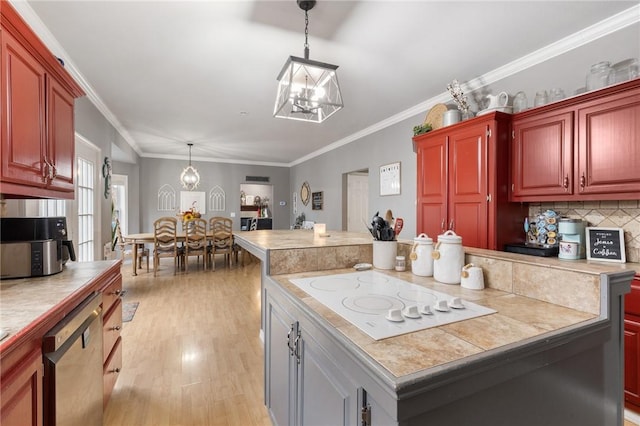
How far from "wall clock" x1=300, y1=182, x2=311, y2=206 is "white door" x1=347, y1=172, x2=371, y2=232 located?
4.91 feet

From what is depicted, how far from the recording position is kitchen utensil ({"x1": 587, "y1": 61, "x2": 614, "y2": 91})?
193cm

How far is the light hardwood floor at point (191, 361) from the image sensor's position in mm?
1783

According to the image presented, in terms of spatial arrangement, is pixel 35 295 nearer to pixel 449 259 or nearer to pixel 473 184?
pixel 449 259

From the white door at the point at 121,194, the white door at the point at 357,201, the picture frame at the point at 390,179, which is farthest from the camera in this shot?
the white door at the point at 121,194

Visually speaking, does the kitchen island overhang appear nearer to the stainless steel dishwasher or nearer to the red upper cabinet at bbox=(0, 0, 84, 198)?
the stainless steel dishwasher

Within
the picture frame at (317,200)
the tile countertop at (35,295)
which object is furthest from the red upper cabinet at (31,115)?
the picture frame at (317,200)

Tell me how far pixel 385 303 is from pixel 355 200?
4741 mm

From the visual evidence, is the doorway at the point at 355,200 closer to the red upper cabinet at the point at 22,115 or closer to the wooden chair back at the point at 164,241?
the wooden chair back at the point at 164,241

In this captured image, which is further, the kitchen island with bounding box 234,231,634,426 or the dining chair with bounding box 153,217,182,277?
the dining chair with bounding box 153,217,182,277

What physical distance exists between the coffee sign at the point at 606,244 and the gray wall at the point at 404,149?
103cm

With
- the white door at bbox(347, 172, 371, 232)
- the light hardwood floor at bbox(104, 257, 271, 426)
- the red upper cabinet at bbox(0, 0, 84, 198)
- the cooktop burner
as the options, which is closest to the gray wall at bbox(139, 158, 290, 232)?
the white door at bbox(347, 172, 371, 232)

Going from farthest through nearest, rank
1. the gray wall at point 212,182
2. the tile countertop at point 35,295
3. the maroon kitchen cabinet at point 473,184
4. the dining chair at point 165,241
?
the gray wall at point 212,182 < the dining chair at point 165,241 < the maroon kitchen cabinet at point 473,184 < the tile countertop at point 35,295

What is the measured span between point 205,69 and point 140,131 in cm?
292

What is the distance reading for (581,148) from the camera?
2.00m
